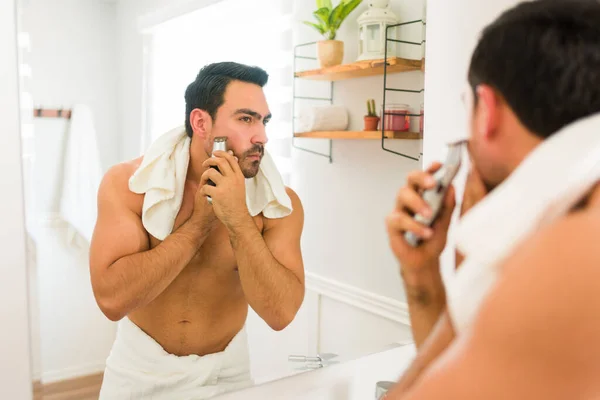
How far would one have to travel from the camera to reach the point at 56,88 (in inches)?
32.4

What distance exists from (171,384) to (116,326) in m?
0.14

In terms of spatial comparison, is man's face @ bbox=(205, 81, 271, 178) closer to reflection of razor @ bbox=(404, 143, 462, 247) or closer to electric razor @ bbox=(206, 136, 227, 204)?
electric razor @ bbox=(206, 136, 227, 204)

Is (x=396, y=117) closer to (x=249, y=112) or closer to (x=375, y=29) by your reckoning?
(x=375, y=29)

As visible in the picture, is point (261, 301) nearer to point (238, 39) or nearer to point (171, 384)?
point (171, 384)

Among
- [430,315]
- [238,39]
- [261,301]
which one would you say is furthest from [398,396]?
[238,39]

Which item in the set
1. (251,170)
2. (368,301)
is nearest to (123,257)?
(251,170)

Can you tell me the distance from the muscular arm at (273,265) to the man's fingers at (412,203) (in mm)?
368

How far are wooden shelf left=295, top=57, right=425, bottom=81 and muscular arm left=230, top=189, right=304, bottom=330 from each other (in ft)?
0.85

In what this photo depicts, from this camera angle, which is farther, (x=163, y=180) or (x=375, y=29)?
(x=375, y=29)

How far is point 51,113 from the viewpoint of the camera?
0.82 metres

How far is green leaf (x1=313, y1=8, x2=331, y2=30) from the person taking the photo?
3.59 ft

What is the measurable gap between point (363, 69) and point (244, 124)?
0.35 m

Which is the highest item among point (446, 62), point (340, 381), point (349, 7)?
point (349, 7)

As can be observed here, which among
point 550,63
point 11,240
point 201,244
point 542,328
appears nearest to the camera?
point 542,328
